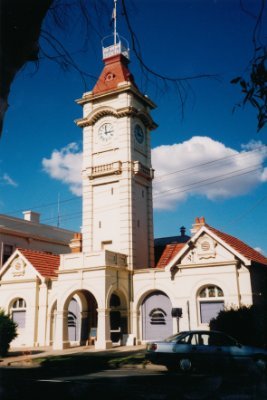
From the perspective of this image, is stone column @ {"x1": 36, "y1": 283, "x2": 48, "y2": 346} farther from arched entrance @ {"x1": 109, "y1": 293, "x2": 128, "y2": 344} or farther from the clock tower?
arched entrance @ {"x1": 109, "y1": 293, "x2": 128, "y2": 344}

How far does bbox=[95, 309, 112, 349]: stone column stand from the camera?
24.9m

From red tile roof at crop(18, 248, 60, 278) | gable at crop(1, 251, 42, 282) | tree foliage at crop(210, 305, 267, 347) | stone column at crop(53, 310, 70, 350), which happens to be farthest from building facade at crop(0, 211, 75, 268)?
tree foliage at crop(210, 305, 267, 347)

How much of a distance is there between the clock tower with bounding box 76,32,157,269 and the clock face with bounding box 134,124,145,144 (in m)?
0.08

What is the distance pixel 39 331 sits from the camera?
96.5 feet

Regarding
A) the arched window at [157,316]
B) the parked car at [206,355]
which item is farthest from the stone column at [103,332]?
the parked car at [206,355]

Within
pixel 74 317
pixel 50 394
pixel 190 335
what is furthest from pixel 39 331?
pixel 50 394

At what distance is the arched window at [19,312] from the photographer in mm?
30328

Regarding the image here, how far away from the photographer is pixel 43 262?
106 feet

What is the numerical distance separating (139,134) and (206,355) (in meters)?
21.4

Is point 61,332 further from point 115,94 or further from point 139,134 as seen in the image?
point 115,94

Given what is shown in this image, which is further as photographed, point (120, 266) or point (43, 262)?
point (43, 262)

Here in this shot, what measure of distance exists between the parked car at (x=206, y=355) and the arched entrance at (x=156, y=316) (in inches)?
453

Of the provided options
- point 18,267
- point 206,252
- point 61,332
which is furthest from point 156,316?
point 18,267

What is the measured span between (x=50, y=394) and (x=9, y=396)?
395 millimetres
